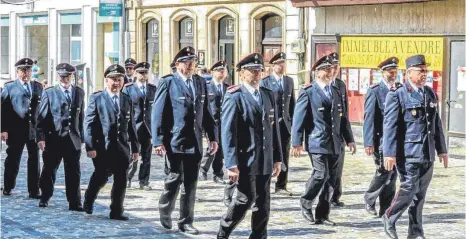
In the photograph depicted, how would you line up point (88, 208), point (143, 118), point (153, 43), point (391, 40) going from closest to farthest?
point (88, 208)
point (143, 118)
point (391, 40)
point (153, 43)

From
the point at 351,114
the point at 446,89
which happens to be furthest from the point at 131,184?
the point at 351,114

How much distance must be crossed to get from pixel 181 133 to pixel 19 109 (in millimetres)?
4098

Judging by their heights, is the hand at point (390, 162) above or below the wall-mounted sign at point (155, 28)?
below

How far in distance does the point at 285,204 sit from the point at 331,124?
2049 millimetres

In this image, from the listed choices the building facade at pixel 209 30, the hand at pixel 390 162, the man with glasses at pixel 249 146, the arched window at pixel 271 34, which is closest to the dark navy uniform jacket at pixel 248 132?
the man with glasses at pixel 249 146

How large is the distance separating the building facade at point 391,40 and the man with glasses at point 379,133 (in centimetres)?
984

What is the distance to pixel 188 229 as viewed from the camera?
12148mm

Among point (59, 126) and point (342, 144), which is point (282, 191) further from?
point (59, 126)

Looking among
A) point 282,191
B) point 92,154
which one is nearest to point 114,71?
point 92,154

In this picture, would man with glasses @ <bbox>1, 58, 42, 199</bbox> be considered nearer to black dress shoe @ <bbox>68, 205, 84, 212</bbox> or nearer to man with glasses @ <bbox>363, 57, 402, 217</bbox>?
black dress shoe @ <bbox>68, 205, 84, 212</bbox>

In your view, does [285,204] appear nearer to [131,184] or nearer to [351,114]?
[131,184]

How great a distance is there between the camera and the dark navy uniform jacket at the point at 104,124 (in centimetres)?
1335

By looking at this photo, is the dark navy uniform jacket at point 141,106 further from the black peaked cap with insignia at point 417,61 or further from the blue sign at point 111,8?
the blue sign at point 111,8

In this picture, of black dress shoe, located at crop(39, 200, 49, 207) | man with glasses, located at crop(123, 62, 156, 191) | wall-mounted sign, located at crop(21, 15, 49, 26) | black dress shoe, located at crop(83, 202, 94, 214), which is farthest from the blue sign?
black dress shoe, located at crop(83, 202, 94, 214)
